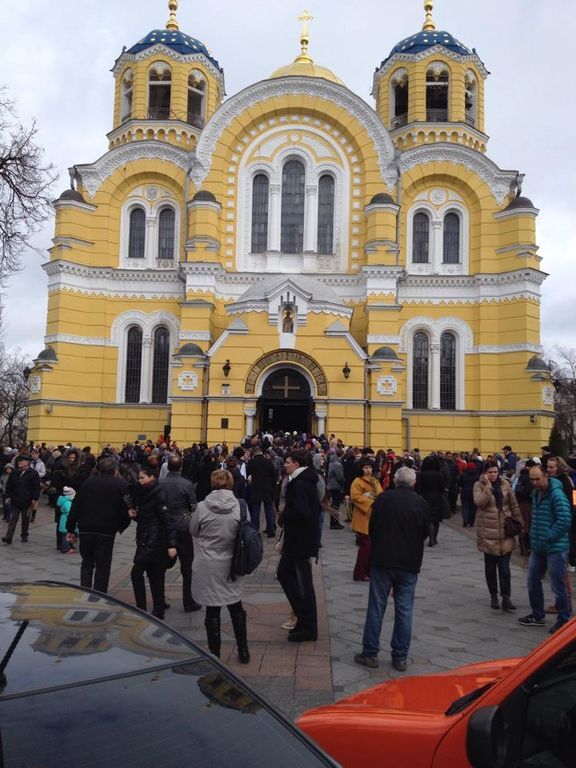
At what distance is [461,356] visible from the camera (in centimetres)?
2956

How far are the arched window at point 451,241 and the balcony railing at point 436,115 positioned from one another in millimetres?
5037

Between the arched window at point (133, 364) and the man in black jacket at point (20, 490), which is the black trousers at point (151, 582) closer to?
the man in black jacket at point (20, 490)

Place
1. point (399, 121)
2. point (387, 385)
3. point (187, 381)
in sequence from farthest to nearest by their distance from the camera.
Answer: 1. point (399, 121)
2. point (387, 385)
3. point (187, 381)

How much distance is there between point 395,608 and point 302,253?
2477 centimetres

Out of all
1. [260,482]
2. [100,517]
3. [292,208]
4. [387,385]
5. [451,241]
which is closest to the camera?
[100,517]

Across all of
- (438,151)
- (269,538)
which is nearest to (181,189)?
(438,151)

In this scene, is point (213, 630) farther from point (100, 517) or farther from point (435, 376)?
point (435, 376)

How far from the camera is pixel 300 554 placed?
23.0ft

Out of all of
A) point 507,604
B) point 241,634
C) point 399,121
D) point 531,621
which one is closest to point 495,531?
point 507,604

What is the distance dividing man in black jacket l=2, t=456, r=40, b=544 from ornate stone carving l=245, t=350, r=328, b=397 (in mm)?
13555

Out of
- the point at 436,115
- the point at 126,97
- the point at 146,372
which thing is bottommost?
the point at 146,372

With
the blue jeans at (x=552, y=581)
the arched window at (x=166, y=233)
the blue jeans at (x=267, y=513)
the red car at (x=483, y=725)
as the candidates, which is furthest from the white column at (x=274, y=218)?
the red car at (x=483, y=725)

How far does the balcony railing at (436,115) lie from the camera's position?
3203cm

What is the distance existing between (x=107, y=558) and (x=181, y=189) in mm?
25489
